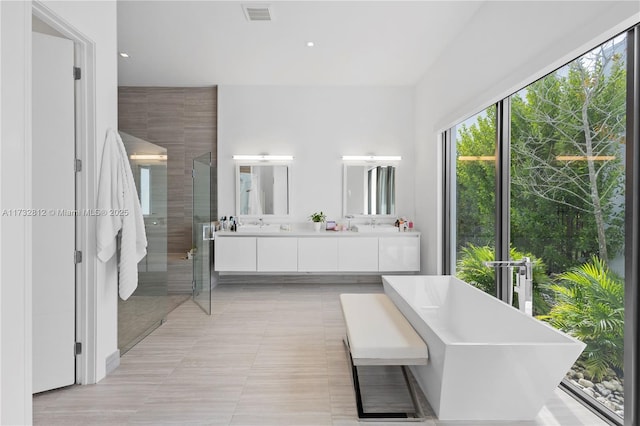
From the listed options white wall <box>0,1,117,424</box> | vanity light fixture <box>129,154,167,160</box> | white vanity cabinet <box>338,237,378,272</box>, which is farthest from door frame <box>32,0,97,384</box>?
white vanity cabinet <box>338,237,378,272</box>

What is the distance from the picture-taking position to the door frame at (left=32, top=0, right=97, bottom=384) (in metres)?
2.50

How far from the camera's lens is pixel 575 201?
2.43 metres

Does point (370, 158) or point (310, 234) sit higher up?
point (370, 158)

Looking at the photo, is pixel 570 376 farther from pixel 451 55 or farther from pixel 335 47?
pixel 335 47

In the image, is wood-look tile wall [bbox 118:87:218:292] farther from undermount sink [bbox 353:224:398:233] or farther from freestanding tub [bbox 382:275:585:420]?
freestanding tub [bbox 382:275:585:420]

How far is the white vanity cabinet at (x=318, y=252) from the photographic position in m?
5.33

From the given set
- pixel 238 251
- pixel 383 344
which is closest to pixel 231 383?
pixel 383 344

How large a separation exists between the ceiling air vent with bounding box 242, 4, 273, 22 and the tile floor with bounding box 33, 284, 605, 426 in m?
2.93

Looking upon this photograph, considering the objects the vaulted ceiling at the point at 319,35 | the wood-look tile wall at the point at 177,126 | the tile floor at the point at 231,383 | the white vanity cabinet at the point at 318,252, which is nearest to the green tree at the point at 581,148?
the vaulted ceiling at the point at 319,35

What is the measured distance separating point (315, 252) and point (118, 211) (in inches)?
119

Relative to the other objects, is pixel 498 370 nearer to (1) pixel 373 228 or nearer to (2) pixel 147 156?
(2) pixel 147 156

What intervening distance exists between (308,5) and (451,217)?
279cm

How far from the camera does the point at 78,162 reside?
250cm

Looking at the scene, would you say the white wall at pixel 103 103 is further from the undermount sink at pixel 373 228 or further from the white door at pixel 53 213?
the undermount sink at pixel 373 228
